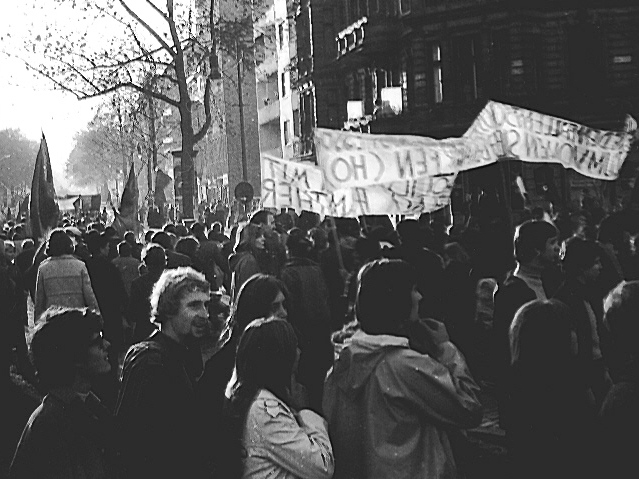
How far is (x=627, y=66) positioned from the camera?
3547 cm

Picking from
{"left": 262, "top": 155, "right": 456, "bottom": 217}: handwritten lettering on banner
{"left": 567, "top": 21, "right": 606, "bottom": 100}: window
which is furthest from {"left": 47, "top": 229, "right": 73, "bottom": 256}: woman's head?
{"left": 567, "top": 21, "right": 606, "bottom": 100}: window

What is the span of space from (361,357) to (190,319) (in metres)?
1.14

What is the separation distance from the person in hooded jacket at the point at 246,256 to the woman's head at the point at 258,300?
433cm

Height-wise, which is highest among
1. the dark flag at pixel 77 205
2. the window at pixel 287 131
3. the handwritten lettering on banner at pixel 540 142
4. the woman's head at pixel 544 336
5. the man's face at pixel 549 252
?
the window at pixel 287 131

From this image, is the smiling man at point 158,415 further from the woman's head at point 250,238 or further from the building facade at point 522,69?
the building facade at point 522,69

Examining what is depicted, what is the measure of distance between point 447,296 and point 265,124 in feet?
252

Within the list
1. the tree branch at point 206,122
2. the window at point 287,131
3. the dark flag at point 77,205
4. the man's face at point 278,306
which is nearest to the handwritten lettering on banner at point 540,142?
the man's face at point 278,306

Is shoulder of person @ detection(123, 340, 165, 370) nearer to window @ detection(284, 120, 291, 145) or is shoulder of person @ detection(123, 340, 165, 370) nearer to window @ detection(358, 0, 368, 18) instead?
window @ detection(358, 0, 368, 18)

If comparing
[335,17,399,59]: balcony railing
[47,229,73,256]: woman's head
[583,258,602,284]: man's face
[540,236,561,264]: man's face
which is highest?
[335,17,399,59]: balcony railing

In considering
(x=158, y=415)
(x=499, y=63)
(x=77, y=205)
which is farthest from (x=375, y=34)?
(x=158, y=415)

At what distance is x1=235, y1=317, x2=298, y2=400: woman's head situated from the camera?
4.54m

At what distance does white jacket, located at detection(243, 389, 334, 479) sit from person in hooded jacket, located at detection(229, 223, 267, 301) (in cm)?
601

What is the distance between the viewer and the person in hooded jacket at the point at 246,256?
10930 mm

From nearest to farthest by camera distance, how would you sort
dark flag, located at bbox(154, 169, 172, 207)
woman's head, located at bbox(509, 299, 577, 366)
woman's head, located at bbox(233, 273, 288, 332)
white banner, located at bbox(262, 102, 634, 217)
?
woman's head, located at bbox(509, 299, 577, 366)
woman's head, located at bbox(233, 273, 288, 332)
white banner, located at bbox(262, 102, 634, 217)
dark flag, located at bbox(154, 169, 172, 207)
